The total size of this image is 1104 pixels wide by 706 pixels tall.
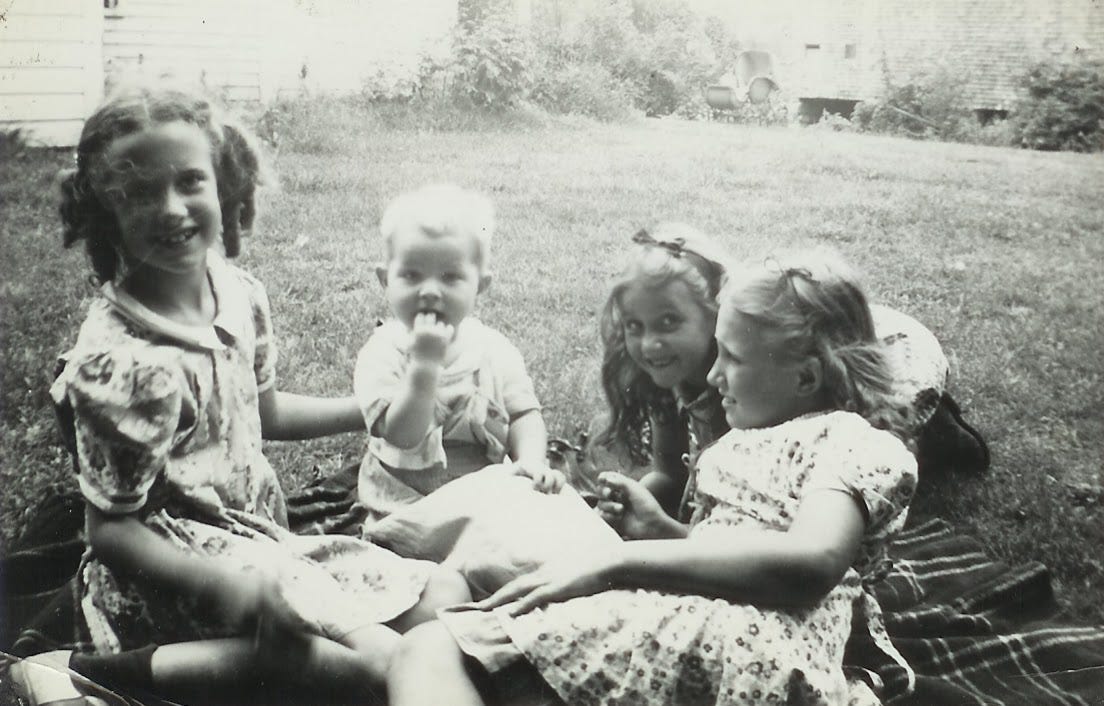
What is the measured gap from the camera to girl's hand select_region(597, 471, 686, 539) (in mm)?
1815

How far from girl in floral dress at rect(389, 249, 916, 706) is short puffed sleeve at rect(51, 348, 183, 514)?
1.68 feet

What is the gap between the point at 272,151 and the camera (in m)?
1.93

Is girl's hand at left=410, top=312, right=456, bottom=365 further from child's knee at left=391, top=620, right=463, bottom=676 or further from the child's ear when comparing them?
the child's ear

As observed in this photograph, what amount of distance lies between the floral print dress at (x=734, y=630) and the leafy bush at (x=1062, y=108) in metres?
0.67

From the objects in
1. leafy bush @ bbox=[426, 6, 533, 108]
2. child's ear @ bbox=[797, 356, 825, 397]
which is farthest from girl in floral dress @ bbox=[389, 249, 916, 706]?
leafy bush @ bbox=[426, 6, 533, 108]

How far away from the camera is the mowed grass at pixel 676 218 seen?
1.90 m

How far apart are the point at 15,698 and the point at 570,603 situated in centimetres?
124

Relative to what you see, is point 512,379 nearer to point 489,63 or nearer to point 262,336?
point 262,336

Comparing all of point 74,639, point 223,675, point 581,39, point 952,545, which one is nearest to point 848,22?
point 581,39

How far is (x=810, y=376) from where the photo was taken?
5.51ft

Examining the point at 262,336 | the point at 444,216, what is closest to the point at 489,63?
the point at 444,216

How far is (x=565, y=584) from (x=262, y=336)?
0.79 m

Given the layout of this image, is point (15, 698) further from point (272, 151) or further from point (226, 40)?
point (226, 40)

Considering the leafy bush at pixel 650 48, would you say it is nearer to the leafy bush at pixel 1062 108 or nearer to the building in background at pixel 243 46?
the building in background at pixel 243 46
